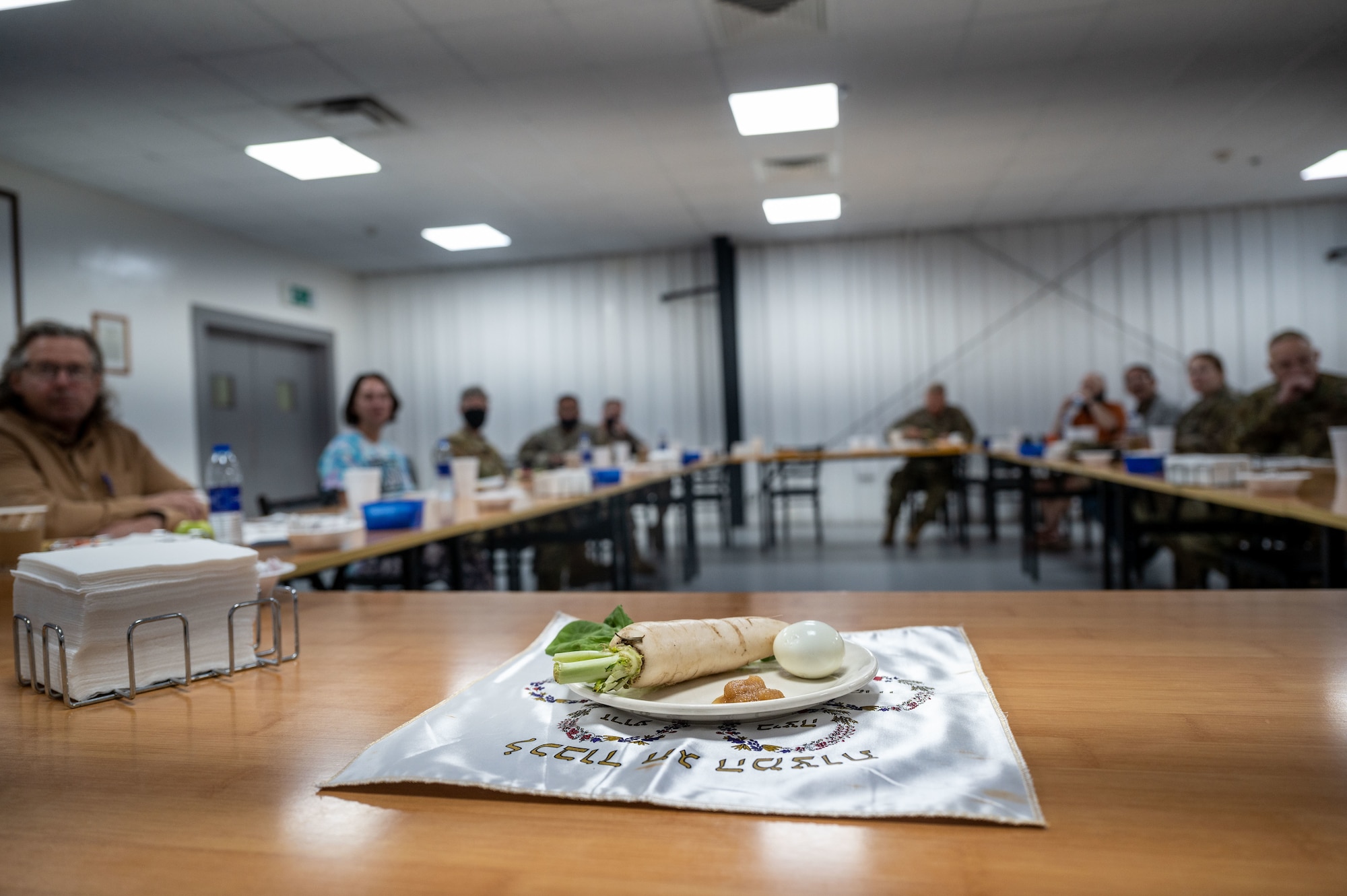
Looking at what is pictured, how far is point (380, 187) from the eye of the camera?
5.32 meters

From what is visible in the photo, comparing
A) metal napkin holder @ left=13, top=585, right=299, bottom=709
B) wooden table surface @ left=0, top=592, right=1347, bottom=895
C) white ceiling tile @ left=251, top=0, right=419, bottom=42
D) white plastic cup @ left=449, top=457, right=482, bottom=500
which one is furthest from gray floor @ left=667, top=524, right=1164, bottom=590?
metal napkin holder @ left=13, top=585, right=299, bottom=709

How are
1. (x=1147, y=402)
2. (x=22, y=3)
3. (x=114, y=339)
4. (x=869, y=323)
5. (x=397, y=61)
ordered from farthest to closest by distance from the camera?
(x=869, y=323) → (x=1147, y=402) → (x=114, y=339) → (x=397, y=61) → (x=22, y=3)

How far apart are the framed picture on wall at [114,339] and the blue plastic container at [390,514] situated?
13.2 ft

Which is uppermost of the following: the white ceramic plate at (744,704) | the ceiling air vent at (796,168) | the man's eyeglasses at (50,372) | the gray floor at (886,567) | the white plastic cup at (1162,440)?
the ceiling air vent at (796,168)

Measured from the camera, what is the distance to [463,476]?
3043 millimetres

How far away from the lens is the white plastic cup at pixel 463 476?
303cm

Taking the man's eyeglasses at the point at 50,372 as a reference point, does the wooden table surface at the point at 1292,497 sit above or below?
below

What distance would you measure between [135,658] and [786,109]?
4.22 metres

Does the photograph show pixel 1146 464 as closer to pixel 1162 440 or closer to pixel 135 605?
pixel 1162 440

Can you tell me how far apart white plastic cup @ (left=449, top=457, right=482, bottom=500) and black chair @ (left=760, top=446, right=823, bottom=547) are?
2925 mm

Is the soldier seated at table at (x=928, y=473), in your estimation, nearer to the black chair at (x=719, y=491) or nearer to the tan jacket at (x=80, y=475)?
the black chair at (x=719, y=491)

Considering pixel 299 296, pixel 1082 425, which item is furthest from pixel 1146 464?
pixel 299 296

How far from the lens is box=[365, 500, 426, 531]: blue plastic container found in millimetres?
2016

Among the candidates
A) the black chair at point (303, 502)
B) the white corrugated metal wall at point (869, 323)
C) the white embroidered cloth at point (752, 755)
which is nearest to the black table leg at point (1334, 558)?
the white embroidered cloth at point (752, 755)
